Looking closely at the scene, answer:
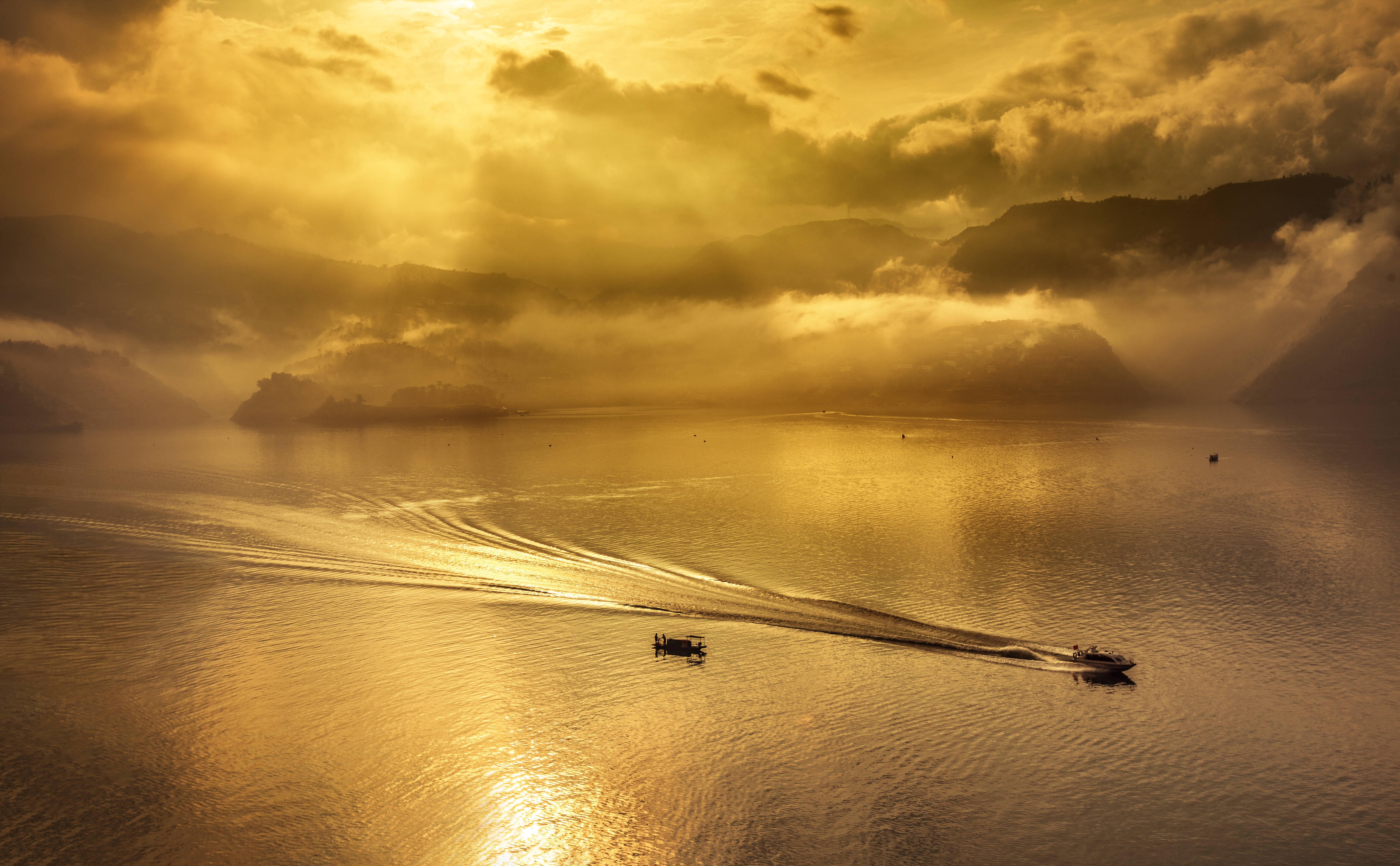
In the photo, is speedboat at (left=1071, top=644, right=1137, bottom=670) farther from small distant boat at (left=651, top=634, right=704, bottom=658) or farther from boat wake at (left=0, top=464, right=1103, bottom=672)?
small distant boat at (left=651, top=634, right=704, bottom=658)

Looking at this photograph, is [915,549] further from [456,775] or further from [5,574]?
[5,574]

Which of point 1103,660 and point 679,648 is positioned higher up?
point 1103,660

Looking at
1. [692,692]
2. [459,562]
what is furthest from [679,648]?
[459,562]

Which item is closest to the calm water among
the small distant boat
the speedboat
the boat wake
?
the boat wake

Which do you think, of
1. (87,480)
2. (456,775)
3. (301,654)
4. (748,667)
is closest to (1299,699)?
(748,667)

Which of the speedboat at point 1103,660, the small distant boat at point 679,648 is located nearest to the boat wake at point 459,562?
the speedboat at point 1103,660

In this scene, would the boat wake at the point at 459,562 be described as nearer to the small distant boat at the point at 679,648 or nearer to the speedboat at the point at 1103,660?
the speedboat at the point at 1103,660

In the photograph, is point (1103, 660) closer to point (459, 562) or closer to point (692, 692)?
point (692, 692)

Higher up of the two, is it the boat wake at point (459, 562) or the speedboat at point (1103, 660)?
the boat wake at point (459, 562)
